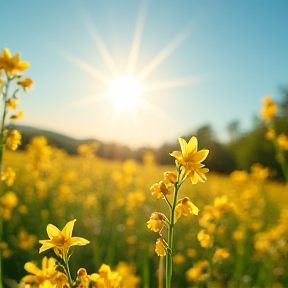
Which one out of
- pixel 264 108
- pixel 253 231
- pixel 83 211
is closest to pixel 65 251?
pixel 264 108

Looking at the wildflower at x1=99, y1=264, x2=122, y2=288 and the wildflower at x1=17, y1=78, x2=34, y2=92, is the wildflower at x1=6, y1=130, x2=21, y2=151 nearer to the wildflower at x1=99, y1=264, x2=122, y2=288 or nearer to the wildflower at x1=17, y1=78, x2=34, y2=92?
the wildflower at x1=17, y1=78, x2=34, y2=92

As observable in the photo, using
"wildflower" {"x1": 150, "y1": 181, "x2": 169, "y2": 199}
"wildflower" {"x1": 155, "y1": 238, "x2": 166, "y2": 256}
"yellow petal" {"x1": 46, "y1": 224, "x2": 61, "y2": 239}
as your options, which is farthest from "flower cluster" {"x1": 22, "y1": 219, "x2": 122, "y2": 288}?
"wildflower" {"x1": 150, "y1": 181, "x2": 169, "y2": 199}

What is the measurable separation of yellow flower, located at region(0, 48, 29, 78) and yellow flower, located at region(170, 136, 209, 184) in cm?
126

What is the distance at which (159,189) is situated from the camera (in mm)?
1578

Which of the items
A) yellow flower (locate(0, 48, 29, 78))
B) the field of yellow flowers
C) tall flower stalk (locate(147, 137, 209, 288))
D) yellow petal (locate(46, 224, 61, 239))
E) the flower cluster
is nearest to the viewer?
the flower cluster

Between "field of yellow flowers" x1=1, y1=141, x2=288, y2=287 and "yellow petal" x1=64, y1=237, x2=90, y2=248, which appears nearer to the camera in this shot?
"yellow petal" x1=64, y1=237, x2=90, y2=248

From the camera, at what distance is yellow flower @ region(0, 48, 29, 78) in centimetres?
237

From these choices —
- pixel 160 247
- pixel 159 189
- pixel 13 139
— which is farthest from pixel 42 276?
pixel 13 139

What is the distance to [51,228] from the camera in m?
1.43

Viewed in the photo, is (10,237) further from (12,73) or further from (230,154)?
(230,154)

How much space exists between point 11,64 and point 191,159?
134cm

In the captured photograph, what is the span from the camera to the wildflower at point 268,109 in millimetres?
4801

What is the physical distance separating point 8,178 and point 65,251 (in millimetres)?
1310

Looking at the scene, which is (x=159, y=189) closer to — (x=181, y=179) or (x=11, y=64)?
(x=181, y=179)
